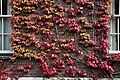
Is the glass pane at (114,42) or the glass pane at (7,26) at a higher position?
the glass pane at (7,26)

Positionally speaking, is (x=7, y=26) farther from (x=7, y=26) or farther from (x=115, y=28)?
(x=115, y=28)

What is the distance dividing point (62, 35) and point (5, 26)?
1.66m

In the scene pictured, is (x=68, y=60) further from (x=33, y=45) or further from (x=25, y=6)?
(x=25, y=6)

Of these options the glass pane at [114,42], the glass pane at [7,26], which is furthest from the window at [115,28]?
the glass pane at [7,26]

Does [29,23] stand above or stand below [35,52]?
above

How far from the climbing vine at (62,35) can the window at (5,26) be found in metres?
0.32

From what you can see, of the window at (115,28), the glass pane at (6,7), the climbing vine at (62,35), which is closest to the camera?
the climbing vine at (62,35)

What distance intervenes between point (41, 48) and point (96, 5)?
191 cm

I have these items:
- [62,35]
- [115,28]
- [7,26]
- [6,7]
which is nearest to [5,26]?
[7,26]

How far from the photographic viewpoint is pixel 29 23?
805cm

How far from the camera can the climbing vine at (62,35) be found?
316 inches

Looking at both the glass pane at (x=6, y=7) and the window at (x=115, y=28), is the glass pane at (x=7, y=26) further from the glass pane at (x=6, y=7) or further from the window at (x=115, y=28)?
the window at (x=115, y=28)

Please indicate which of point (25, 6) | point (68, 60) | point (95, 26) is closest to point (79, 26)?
point (95, 26)

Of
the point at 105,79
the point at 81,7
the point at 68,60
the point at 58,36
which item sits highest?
the point at 81,7
